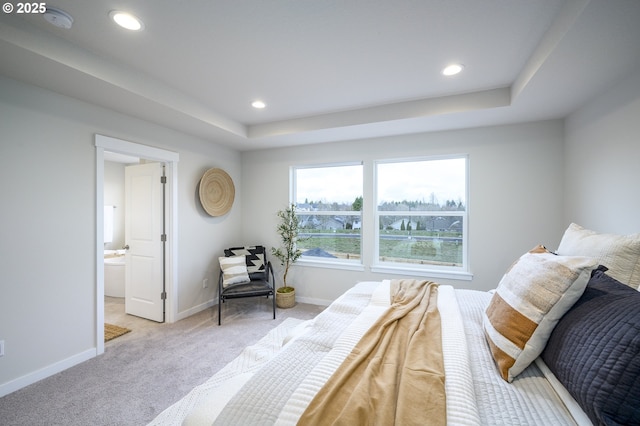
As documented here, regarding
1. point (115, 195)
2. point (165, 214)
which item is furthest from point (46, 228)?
point (115, 195)

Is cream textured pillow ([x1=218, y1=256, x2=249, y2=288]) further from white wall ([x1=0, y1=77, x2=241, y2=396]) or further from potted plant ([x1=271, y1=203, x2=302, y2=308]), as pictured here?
white wall ([x1=0, y1=77, x2=241, y2=396])

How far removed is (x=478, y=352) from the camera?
128 centimetres

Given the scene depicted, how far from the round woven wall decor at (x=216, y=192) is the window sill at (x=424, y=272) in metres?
2.41

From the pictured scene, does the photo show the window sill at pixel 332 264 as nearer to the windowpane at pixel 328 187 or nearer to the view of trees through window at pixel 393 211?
the view of trees through window at pixel 393 211

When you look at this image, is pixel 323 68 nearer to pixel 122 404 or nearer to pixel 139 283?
pixel 122 404

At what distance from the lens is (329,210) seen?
4.15 metres

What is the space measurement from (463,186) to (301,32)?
2.69 metres

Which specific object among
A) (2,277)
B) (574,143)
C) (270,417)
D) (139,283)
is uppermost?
(574,143)

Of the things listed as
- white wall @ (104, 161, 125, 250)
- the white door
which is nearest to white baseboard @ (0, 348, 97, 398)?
the white door

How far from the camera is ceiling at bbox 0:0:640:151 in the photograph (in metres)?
1.59

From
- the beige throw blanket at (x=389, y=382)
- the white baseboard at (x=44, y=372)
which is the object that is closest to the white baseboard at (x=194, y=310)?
the white baseboard at (x=44, y=372)

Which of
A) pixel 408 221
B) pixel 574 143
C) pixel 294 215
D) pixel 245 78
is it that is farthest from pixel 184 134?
pixel 574 143

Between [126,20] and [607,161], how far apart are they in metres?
3.78

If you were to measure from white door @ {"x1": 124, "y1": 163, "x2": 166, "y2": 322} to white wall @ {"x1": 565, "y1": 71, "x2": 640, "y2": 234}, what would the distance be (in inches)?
179
